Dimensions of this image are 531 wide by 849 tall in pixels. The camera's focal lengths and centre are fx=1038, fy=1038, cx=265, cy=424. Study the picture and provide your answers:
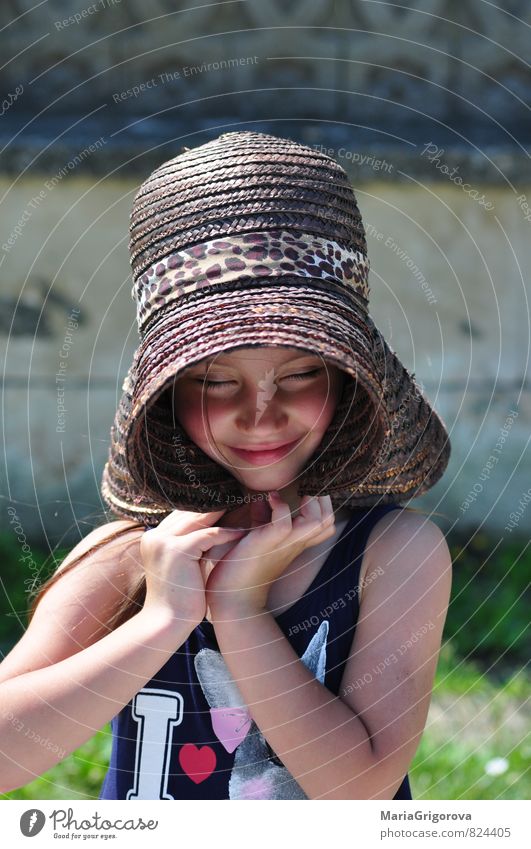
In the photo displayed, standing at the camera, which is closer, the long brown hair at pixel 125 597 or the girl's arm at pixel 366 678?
the girl's arm at pixel 366 678

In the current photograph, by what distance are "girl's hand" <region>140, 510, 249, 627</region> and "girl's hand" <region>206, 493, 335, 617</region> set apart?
2 centimetres

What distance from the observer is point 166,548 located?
1.02 m

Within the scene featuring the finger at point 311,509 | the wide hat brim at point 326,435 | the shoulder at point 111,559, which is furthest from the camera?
the shoulder at point 111,559

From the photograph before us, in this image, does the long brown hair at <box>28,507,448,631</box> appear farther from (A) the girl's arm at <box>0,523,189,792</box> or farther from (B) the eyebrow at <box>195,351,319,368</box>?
(B) the eyebrow at <box>195,351,319,368</box>

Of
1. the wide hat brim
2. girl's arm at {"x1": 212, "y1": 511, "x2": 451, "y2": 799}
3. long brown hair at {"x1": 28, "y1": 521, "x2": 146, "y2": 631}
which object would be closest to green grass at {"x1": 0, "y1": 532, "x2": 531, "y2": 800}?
long brown hair at {"x1": 28, "y1": 521, "x2": 146, "y2": 631}

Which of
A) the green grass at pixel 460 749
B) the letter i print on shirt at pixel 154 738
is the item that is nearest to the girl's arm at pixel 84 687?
the letter i print on shirt at pixel 154 738

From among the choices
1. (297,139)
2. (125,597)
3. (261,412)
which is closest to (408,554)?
(261,412)

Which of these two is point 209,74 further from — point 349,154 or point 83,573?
point 83,573

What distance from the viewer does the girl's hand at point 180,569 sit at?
999 mm

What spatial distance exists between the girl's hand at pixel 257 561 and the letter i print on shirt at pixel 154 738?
159mm

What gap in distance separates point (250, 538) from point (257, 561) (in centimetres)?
2

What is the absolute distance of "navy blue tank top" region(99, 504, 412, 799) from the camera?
108cm

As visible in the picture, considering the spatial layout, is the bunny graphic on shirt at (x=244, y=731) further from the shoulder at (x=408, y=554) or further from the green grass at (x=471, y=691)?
the green grass at (x=471, y=691)
